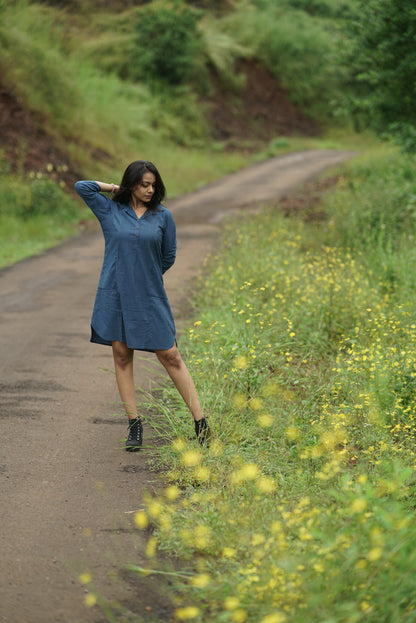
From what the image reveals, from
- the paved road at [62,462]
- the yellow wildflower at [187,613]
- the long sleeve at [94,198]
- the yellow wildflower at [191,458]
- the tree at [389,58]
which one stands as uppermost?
the tree at [389,58]

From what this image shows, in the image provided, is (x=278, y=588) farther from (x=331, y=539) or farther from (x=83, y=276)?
(x=83, y=276)

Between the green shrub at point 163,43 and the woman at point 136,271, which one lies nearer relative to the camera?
the woman at point 136,271

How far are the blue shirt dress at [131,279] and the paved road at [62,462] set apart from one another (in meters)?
0.81

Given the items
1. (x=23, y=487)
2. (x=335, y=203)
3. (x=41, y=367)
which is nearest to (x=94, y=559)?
(x=23, y=487)

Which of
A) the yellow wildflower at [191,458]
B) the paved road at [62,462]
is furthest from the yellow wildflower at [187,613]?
the yellow wildflower at [191,458]

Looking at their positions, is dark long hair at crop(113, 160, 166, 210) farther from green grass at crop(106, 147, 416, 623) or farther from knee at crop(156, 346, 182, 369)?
green grass at crop(106, 147, 416, 623)

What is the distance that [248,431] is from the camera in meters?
4.78

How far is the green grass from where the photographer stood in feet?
9.03

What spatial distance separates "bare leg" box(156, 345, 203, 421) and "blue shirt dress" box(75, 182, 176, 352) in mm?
78

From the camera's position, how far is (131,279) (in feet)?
14.8

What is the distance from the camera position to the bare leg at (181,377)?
461 cm

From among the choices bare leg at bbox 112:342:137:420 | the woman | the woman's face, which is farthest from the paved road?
the woman's face

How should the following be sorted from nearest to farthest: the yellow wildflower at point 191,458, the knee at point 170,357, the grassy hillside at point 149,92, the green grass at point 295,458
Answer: the green grass at point 295,458 → the yellow wildflower at point 191,458 → the knee at point 170,357 → the grassy hillside at point 149,92

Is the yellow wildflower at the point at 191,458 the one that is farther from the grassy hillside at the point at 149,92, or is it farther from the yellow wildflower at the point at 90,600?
the grassy hillside at the point at 149,92
